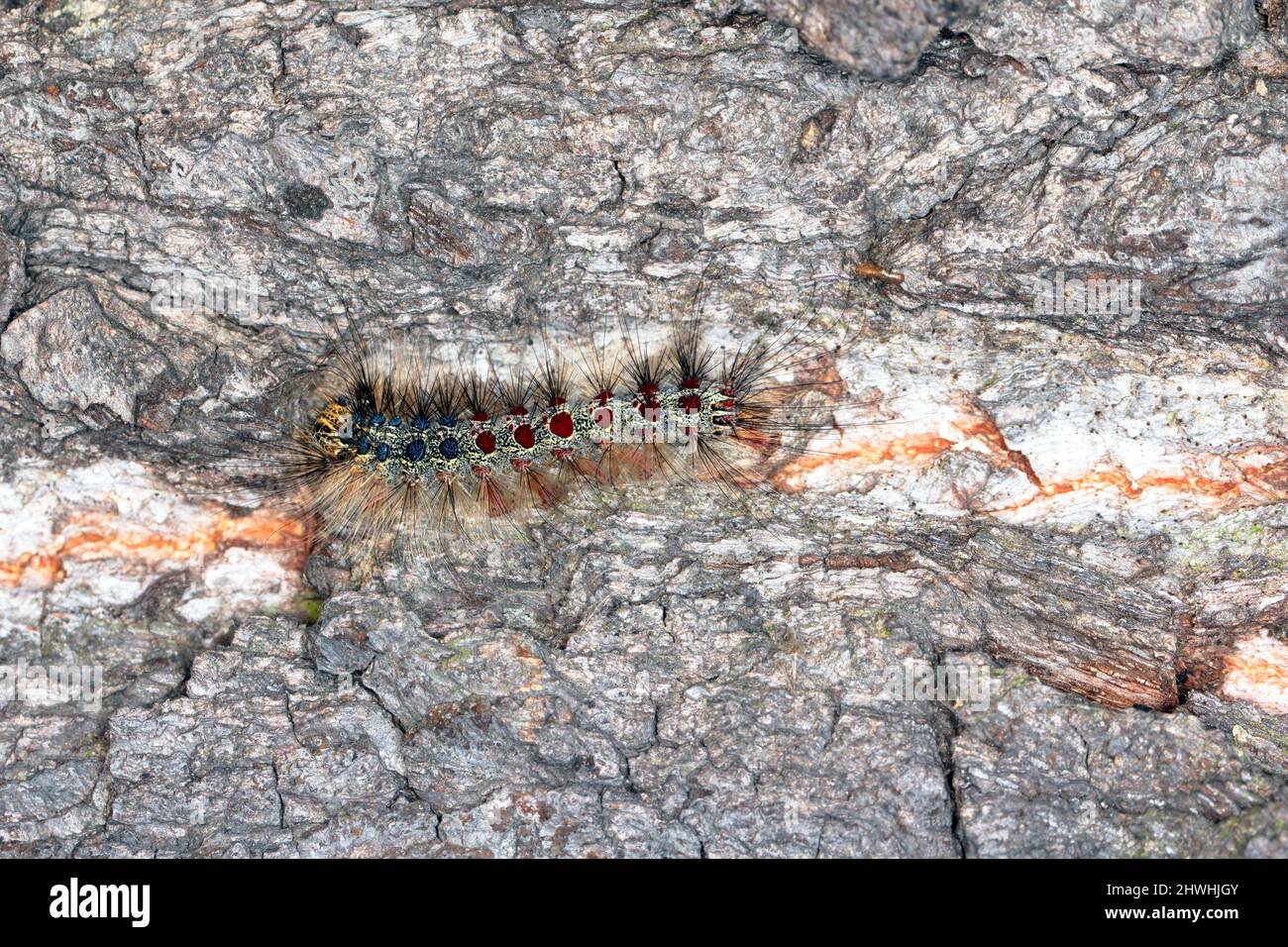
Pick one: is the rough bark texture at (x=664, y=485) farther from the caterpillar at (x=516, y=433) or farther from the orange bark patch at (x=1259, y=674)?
the caterpillar at (x=516, y=433)

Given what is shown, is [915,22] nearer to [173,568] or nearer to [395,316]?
[395,316]

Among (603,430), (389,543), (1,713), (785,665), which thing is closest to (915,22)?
(603,430)

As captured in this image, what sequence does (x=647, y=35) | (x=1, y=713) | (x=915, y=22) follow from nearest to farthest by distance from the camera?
1. (x=915, y=22)
2. (x=647, y=35)
3. (x=1, y=713)

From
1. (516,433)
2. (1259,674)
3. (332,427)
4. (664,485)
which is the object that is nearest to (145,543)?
(332,427)

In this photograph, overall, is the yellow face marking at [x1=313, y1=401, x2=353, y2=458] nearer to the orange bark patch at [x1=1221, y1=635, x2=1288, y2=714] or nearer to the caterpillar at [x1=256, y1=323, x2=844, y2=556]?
the caterpillar at [x1=256, y1=323, x2=844, y2=556]

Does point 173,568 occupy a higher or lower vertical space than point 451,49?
lower

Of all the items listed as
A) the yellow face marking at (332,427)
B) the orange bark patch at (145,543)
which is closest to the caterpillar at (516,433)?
the yellow face marking at (332,427)

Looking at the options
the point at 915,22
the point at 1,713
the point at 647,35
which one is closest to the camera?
the point at 915,22
